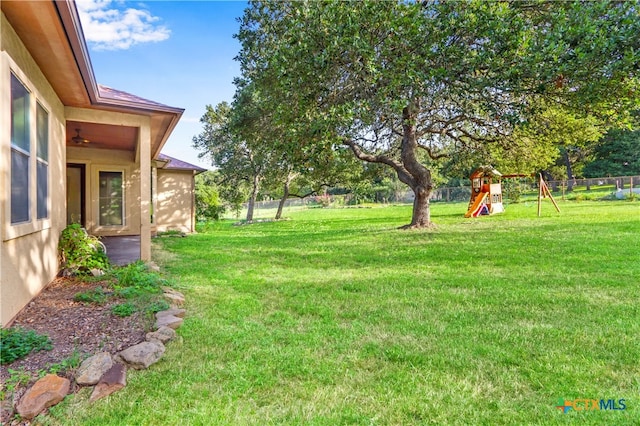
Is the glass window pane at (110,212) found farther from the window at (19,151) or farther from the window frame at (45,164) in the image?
the window at (19,151)

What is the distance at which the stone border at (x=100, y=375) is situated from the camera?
227cm

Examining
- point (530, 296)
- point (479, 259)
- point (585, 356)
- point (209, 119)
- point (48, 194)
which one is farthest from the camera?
point (209, 119)

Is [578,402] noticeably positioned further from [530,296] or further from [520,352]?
[530,296]

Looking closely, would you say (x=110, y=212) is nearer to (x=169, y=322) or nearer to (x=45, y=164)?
(x=45, y=164)

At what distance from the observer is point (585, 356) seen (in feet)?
9.35

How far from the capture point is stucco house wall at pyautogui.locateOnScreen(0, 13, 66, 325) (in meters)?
3.27

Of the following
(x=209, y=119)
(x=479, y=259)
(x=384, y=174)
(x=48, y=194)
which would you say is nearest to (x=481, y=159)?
(x=384, y=174)

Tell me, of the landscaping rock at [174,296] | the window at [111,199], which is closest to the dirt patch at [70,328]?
the landscaping rock at [174,296]

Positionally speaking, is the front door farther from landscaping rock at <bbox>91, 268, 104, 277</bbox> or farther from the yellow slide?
the yellow slide

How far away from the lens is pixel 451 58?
650 cm

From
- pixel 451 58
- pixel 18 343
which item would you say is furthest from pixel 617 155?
pixel 18 343

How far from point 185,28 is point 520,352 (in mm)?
9242

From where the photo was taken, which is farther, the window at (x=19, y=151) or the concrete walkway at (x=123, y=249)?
the concrete walkway at (x=123, y=249)

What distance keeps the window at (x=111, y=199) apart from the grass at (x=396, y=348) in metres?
5.69
